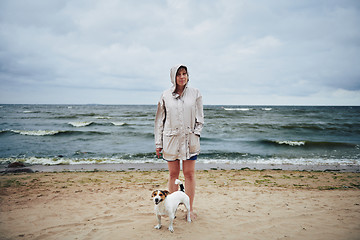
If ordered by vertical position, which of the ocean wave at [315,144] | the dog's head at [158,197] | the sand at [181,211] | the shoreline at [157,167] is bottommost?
the shoreline at [157,167]

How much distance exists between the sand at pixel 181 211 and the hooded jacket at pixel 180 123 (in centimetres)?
115

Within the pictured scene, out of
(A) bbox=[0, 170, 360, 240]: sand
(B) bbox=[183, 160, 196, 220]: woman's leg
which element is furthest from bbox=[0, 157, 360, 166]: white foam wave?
(B) bbox=[183, 160, 196, 220]: woman's leg

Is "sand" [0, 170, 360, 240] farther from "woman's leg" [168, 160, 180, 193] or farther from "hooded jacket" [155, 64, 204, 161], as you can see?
"hooded jacket" [155, 64, 204, 161]

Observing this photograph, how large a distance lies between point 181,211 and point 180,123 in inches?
68.9

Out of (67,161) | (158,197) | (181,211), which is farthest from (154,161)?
(158,197)

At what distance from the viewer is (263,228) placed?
3.04 m

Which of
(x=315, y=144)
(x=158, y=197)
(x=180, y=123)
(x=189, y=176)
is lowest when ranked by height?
(x=315, y=144)

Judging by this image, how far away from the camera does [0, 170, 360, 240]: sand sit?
291 cm

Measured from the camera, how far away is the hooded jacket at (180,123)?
289cm

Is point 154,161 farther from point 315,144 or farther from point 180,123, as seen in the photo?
point 315,144

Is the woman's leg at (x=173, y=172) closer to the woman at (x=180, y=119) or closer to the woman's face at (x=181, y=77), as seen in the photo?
the woman at (x=180, y=119)

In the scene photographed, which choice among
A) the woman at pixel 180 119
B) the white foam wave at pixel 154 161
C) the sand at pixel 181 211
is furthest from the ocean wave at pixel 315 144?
the woman at pixel 180 119

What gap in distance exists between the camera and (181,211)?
11.9 ft

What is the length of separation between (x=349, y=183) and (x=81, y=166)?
9.87 metres
